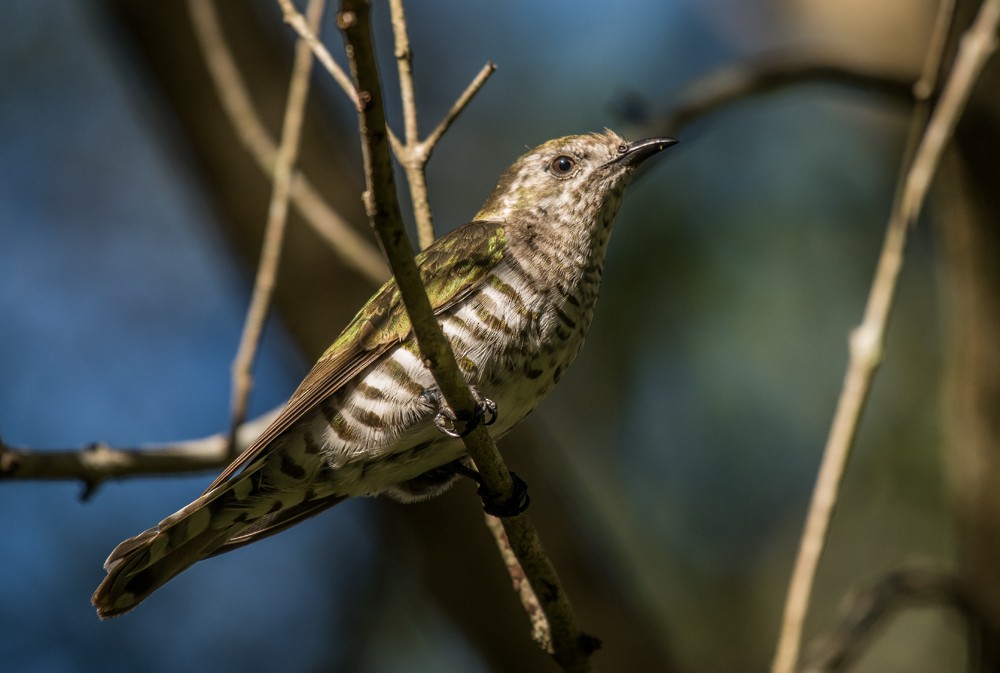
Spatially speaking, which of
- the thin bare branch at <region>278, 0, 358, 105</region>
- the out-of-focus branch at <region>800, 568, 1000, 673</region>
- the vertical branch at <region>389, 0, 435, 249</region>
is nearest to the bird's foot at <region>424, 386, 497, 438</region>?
the vertical branch at <region>389, 0, 435, 249</region>

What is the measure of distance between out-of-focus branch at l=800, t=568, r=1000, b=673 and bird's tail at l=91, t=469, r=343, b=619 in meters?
1.95

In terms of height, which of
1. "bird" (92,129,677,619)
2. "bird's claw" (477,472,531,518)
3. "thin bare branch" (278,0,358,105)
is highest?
"thin bare branch" (278,0,358,105)

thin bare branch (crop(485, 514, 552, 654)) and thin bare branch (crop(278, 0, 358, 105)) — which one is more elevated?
thin bare branch (crop(278, 0, 358, 105))

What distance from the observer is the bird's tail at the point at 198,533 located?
11.4ft

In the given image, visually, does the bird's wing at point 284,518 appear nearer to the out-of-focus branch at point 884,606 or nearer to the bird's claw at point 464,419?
the bird's claw at point 464,419

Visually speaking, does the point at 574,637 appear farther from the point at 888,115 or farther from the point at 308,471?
the point at 888,115

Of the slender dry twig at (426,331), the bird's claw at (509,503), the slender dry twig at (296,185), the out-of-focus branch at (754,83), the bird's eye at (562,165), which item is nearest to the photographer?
the slender dry twig at (426,331)

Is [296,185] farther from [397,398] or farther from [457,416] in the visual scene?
[457,416]

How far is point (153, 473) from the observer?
158 inches

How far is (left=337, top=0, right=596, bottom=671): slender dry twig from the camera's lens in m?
2.02

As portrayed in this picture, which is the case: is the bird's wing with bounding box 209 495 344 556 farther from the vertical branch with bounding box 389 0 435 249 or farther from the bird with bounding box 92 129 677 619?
the vertical branch with bounding box 389 0 435 249

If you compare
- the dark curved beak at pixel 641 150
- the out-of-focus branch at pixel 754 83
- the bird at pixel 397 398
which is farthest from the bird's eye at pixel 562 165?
the out-of-focus branch at pixel 754 83

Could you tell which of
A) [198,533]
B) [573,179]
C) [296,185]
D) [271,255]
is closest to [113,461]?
[198,533]

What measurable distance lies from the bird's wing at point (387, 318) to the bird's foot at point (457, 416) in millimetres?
289
